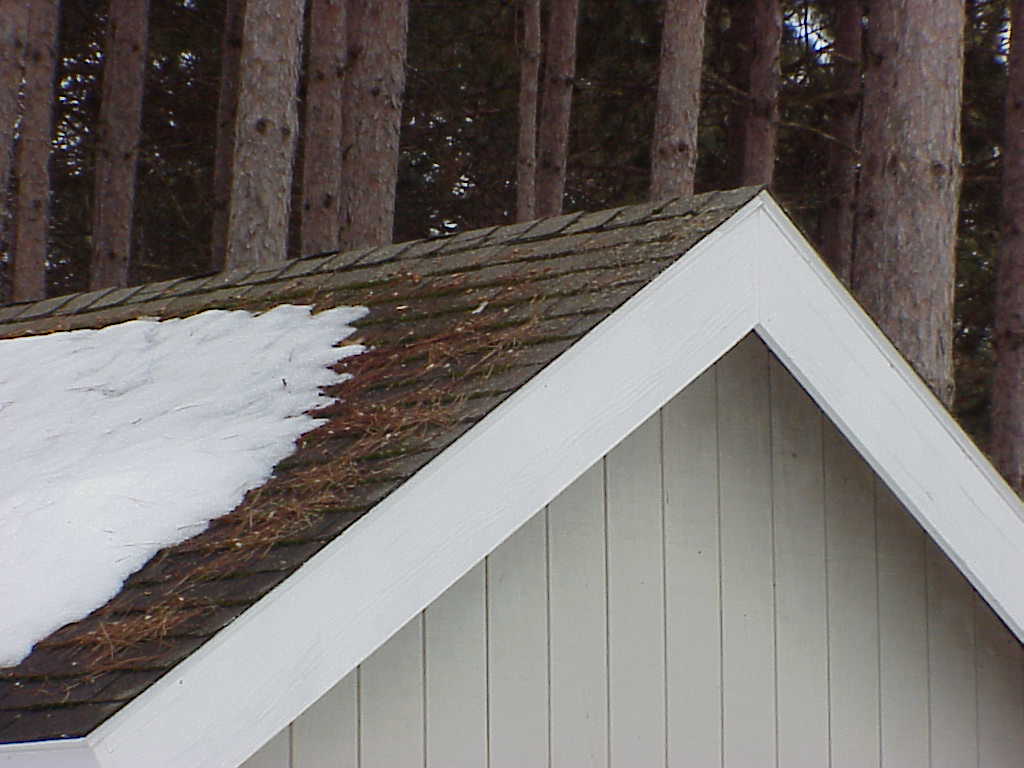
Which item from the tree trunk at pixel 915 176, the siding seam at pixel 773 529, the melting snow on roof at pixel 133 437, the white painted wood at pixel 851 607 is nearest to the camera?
the melting snow on roof at pixel 133 437

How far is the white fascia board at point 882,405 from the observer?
307cm

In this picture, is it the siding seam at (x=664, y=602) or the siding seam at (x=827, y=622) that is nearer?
the siding seam at (x=664, y=602)

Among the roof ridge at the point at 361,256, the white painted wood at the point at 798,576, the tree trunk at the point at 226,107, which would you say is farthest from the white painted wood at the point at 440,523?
the tree trunk at the point at 226,107

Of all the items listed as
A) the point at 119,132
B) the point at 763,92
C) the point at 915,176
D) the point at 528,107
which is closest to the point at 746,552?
the point at 915,176

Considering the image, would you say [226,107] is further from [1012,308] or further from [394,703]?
[394,703]

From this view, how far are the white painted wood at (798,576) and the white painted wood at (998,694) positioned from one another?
49 cm

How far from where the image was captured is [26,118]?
13359 millimetres

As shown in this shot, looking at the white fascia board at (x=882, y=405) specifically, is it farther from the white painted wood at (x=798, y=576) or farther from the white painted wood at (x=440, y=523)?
the white painted wood at (x=798, y=576)

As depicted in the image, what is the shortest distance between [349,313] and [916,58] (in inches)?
155

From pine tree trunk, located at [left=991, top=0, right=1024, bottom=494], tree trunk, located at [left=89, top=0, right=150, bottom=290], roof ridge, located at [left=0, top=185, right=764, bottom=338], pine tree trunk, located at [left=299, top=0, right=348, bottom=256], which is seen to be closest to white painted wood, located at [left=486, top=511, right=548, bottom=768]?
roof ridge, located at [left=0, top=185, right=764, bottom=338]

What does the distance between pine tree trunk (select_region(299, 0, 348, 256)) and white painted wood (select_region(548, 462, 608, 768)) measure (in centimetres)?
827

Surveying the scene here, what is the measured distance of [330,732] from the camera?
2.90 m

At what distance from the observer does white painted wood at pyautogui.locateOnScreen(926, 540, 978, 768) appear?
3.82 metres

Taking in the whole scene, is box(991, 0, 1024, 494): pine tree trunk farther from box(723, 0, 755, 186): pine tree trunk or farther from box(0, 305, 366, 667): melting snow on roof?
box(0, 305, 366, 667): melting snow on roof
